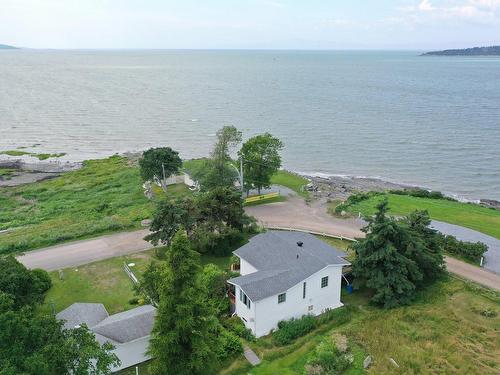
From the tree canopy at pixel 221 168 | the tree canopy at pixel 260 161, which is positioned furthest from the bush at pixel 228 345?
the tree canopy at pixel 260 161

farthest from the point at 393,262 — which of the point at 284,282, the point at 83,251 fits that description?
the point at 83,251

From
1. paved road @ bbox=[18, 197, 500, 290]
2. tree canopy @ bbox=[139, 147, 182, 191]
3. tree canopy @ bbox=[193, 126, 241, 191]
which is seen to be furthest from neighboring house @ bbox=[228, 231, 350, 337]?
tree canopy @ bbox=[139, 147, 182, 191]

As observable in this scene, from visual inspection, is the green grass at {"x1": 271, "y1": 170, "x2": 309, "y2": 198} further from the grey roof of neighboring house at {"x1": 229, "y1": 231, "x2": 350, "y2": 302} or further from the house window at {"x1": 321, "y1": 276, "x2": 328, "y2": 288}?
the house window at {"x1": 321, "y1": 276, "x2": 328, "y2": 288}

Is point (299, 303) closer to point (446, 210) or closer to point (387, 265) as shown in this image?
point (387, 265)

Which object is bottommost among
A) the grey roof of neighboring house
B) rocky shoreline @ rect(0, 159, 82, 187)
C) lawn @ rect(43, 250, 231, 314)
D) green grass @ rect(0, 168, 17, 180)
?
rocky shoreline @ rect(0, 159, 82, 187)

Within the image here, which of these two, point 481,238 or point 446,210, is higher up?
point 481,238

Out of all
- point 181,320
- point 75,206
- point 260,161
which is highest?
point 181,320
